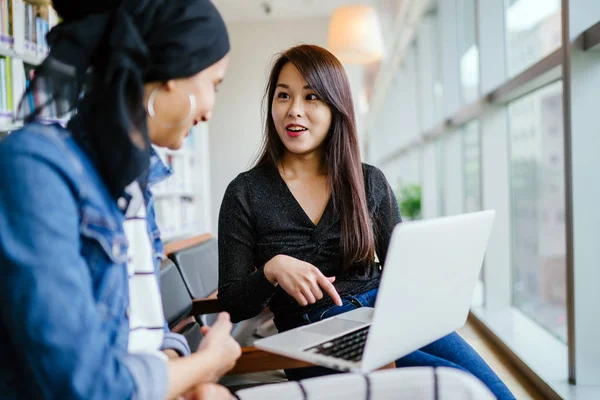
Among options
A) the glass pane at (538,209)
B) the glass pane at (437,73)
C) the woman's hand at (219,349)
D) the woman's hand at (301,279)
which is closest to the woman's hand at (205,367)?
the woman's hand at (219,349)

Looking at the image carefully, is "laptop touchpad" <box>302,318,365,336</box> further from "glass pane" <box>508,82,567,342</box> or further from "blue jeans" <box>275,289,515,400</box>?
"glass pane" <box>508,82,567,342</box>

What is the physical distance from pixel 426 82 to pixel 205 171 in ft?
9.48

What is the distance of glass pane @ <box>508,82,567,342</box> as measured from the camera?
2.73 meters

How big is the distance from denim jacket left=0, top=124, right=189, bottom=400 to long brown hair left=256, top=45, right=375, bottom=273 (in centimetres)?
72

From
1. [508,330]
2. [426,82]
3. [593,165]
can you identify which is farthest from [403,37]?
[593,165]

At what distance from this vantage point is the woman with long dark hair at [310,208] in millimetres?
1291

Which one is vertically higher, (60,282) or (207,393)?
(60,282)

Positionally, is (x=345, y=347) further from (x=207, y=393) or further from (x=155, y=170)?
(x=155, y=170)

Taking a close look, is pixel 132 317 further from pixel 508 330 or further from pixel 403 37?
pixel 403 37

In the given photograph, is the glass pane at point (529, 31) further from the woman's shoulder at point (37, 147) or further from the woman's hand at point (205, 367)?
the woman's shoulder at point (37, 147)

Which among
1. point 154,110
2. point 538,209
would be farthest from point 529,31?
point 154,110

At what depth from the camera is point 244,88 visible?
618 centimetres

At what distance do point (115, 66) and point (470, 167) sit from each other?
4.10 m

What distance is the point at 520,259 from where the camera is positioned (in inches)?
134
